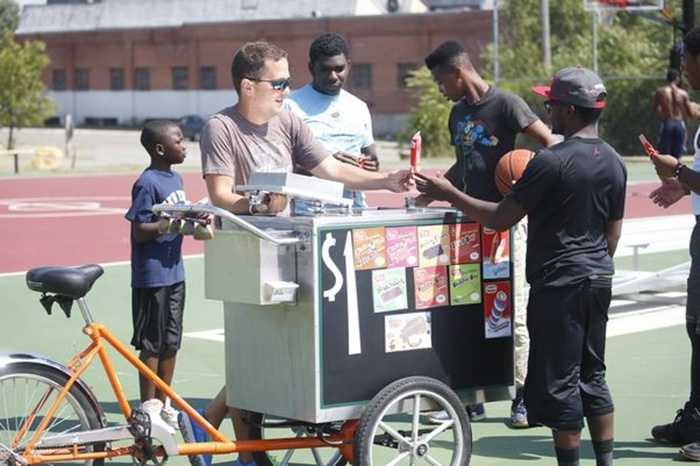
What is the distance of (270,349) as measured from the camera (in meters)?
5.98

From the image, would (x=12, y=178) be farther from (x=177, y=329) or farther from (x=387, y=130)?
(x=387, y=130)

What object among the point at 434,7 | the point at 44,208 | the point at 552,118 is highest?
the point at 434,7

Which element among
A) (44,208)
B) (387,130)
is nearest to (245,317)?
(44,208)

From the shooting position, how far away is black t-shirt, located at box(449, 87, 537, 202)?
7.80 meters

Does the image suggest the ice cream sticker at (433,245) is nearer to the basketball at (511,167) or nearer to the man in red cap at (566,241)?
the man in red cap at (566,241)

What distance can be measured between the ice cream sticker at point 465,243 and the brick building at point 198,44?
186ft

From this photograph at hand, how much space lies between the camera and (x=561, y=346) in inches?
235

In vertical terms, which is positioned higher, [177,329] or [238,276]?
[238,276]

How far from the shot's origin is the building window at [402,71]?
66.7 meters

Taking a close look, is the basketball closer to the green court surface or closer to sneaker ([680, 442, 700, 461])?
the green court surface

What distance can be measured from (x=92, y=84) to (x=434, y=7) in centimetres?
2146

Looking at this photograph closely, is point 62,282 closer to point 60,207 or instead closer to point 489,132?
point 489,132

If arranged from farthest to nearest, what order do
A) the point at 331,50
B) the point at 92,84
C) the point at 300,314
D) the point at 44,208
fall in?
the point at 92,84
the point at 44,208
the point at 331,50
the point at 300,314

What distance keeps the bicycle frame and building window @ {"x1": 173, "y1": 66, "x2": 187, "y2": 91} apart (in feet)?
228
